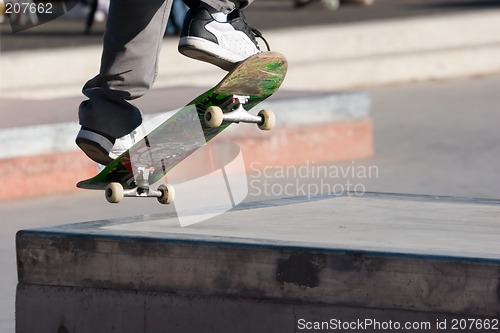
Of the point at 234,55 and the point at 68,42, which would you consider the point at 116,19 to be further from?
the point at 68,42

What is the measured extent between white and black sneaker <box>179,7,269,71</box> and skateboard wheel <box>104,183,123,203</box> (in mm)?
528

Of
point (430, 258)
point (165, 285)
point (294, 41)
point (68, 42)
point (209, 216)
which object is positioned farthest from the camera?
point (68, 42)

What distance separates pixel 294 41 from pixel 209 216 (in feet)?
26.4

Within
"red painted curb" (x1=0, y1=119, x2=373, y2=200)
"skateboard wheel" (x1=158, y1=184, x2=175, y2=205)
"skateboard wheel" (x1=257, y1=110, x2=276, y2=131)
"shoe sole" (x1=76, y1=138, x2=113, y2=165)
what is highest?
"skateboard wheel" (x1=257, y1=110, x2=276, y2=131)

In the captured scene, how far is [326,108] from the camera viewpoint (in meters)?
7.89

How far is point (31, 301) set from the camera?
3830mm

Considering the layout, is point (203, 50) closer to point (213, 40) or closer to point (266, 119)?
point (213, 40)

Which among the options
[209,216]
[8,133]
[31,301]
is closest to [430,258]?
[209,216]

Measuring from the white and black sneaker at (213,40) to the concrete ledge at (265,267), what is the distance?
1.91 ft

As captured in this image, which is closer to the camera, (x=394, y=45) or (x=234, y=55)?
(x=234, y=55)

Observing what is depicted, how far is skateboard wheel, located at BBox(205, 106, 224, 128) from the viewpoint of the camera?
393cm

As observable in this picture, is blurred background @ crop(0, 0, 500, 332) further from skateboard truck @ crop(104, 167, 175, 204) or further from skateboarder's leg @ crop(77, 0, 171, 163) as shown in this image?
skateboarder's leg @ crop(77, 0, 171, 163)

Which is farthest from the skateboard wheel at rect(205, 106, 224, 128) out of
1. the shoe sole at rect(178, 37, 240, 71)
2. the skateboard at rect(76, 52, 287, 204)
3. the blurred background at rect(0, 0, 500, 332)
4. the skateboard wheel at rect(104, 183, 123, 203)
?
the blurred background at rect(0, 0, 500, 332)

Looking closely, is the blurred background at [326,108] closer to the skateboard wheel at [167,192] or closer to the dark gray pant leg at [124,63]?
the skateboard wheel at [167,192]
